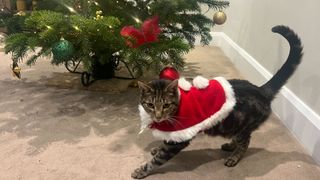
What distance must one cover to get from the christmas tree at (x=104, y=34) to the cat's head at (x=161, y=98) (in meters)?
0.35

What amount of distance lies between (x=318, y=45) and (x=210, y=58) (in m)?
1.28

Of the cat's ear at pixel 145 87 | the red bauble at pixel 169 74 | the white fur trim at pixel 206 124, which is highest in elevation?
the cat's ear at pixel 145 87

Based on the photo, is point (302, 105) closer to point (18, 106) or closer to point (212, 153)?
point (212, 153)

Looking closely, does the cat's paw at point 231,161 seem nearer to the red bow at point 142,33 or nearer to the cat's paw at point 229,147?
the cat's paw at point 229,147

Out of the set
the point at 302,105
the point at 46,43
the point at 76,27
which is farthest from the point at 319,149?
the point at 46,43

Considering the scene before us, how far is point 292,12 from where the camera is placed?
117 centimetres

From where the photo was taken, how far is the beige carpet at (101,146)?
2.69ft

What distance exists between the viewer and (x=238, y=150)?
2.94 feet

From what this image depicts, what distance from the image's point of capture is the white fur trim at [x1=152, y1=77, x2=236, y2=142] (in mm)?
757

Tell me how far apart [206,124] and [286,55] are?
759 millimetres

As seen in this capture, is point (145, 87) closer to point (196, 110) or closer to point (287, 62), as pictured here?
point (196, 110)

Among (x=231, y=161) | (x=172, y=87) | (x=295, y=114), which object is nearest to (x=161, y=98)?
(x=172, y=87)

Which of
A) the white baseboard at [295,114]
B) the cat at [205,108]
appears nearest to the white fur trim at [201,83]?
the cat at [205,108]

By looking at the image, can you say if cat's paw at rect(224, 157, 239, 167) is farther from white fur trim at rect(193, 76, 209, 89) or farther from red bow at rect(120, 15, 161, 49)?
red bow at rect(120, 15, 161, 49)
